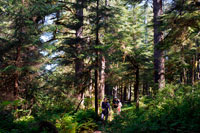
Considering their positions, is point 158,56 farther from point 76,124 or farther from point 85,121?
point 76,124

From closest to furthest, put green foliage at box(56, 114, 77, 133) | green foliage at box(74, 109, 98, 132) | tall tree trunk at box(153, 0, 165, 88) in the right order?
green foliage at box(56, 114, 77, 133), green foliage at box(74, 109, 98, 132), tall tree trunk at box(153, 0, 165, 88)

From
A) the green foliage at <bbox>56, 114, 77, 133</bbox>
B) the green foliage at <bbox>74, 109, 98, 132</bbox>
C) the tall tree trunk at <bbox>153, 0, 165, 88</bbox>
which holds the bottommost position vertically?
the green foliage at <bbox>74, 109, 98, 132</bbox>

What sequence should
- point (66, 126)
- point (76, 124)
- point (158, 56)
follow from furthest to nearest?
1. point (158, 56)
2. point (76, 124)
3. point (66, 126)

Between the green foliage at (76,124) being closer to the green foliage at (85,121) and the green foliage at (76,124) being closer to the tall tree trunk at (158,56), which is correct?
the green foliage at (85,121)

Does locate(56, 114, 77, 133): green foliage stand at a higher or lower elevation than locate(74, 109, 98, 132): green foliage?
higher

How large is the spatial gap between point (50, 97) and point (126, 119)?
7.81 m

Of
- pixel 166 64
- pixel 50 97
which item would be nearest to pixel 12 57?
pixel 50 97

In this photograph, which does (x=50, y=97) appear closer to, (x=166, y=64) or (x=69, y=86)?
(x=69, y=86)

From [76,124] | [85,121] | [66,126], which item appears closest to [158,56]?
[85,121]

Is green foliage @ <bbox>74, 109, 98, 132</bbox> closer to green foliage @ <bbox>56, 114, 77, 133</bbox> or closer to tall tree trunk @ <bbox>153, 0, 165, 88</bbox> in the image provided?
green foliage @ <bbox>56, 114, 77, 133</bbox>

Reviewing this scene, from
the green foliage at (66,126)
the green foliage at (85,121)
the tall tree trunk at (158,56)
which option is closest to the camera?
the green foliage at (66,126)

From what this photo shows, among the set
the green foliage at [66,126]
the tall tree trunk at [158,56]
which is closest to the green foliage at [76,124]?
the green foliage at [66,126]

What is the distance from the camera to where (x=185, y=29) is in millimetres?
7129

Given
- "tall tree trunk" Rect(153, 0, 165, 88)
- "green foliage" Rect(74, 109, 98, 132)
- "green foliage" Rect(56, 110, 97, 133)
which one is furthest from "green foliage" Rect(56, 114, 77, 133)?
"tall tree trunk" Rect(153, 0, 165, 88)
